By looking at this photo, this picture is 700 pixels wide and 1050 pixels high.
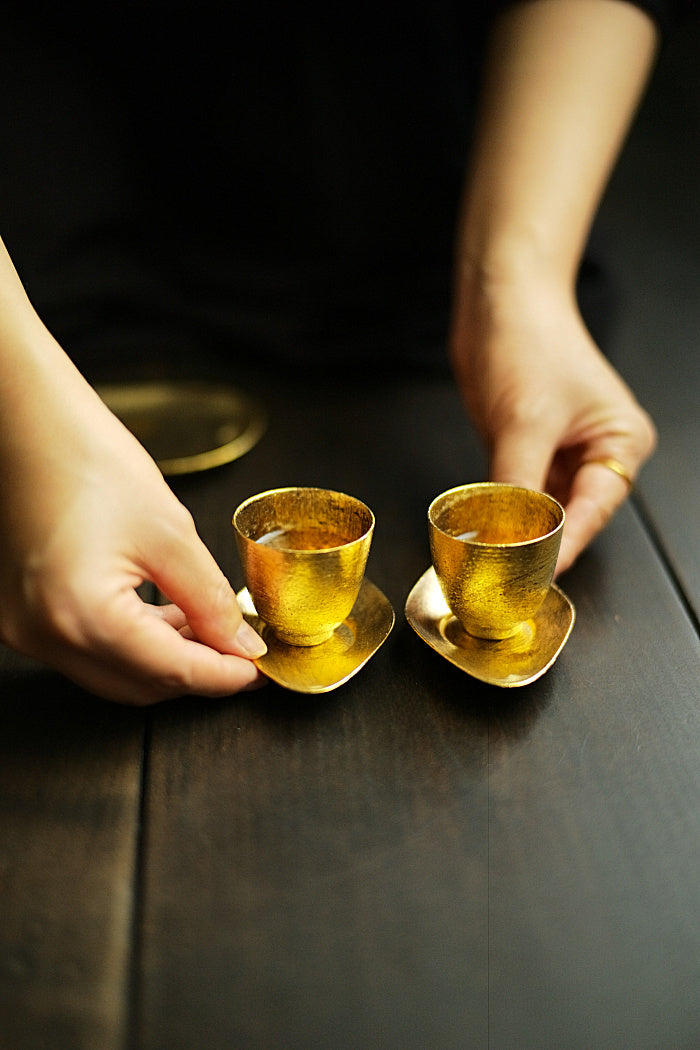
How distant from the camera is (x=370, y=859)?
1.57ft

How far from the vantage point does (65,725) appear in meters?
0.56

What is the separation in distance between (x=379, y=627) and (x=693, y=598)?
25 cm

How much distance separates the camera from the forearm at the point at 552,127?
843 mm

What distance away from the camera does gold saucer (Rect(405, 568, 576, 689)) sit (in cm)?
57

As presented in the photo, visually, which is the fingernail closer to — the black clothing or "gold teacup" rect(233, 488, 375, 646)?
"gold teacup" rect(233, 488, 375, 646)

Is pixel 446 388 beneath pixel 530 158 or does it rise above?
beneath

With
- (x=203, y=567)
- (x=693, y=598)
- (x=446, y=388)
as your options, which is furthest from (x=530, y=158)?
(x=203, y=567)

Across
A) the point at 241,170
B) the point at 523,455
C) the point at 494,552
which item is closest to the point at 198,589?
the point at 494,552

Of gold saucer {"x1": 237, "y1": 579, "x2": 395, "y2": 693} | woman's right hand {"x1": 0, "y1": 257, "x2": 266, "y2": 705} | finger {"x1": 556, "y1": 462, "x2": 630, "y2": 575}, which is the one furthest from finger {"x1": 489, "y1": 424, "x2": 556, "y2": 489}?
woman's right hand {"x1": 0, "y1": 257, "x2": 266, "y2": 705}

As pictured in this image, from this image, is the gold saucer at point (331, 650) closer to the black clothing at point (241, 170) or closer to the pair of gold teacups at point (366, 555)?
the pair of gold teacups at point (366, 555)

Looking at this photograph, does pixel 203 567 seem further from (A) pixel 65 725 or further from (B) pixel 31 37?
(B) pixel 31 37

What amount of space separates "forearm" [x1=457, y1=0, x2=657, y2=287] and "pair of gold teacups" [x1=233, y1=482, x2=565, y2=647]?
0.30 m

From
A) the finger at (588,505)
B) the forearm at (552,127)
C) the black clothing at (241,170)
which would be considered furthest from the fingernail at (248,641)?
the black clothing at (241,170)

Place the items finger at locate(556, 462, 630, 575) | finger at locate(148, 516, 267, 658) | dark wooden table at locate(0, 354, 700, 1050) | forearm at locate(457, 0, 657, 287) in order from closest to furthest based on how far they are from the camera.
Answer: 1. dark wooden table at locate(0, 354, 700, 1050)
2. finger at locate(148, 516, 267, 658)
3. finger at locate(556, 462, 630, 575)
4. forearm at locate(457, 0, 657, 287)
